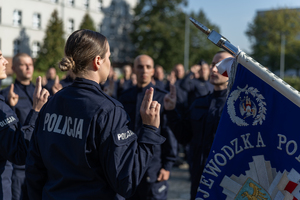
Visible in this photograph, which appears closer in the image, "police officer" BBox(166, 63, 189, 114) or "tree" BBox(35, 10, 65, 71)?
"police officer" BBox(166, 63, 189, 114)

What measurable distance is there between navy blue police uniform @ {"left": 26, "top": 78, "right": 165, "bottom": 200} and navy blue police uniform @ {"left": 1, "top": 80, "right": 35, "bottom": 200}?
2.39 meters

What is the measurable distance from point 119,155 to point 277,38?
45.9 metres

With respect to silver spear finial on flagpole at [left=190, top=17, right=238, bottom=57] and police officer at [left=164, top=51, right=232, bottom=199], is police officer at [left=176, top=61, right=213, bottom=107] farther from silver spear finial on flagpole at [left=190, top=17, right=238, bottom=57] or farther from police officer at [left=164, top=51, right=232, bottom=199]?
silver spear finial on flagpole at [left=190, top=17, right=238, bottom=57]

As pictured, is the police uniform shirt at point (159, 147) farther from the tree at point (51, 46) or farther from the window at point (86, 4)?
the window at point (86, 4)

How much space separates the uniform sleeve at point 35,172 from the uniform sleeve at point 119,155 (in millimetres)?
475

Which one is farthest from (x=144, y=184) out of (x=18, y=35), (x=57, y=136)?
(x=18, y=35)

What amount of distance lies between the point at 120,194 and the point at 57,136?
1.63 ft

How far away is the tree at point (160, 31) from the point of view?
41219mm

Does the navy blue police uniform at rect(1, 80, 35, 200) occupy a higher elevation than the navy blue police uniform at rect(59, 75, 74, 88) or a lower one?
lower

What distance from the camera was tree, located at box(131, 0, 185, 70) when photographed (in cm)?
4122

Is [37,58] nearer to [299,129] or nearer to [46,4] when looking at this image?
[46,4]

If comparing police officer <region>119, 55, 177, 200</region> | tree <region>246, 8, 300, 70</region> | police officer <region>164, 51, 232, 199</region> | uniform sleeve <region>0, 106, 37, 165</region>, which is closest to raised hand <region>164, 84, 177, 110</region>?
police officer <region>164, 51, 232, 199</region>

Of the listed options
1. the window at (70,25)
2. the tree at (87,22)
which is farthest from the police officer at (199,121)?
the window at (70,25)

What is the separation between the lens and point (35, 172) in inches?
82.9
